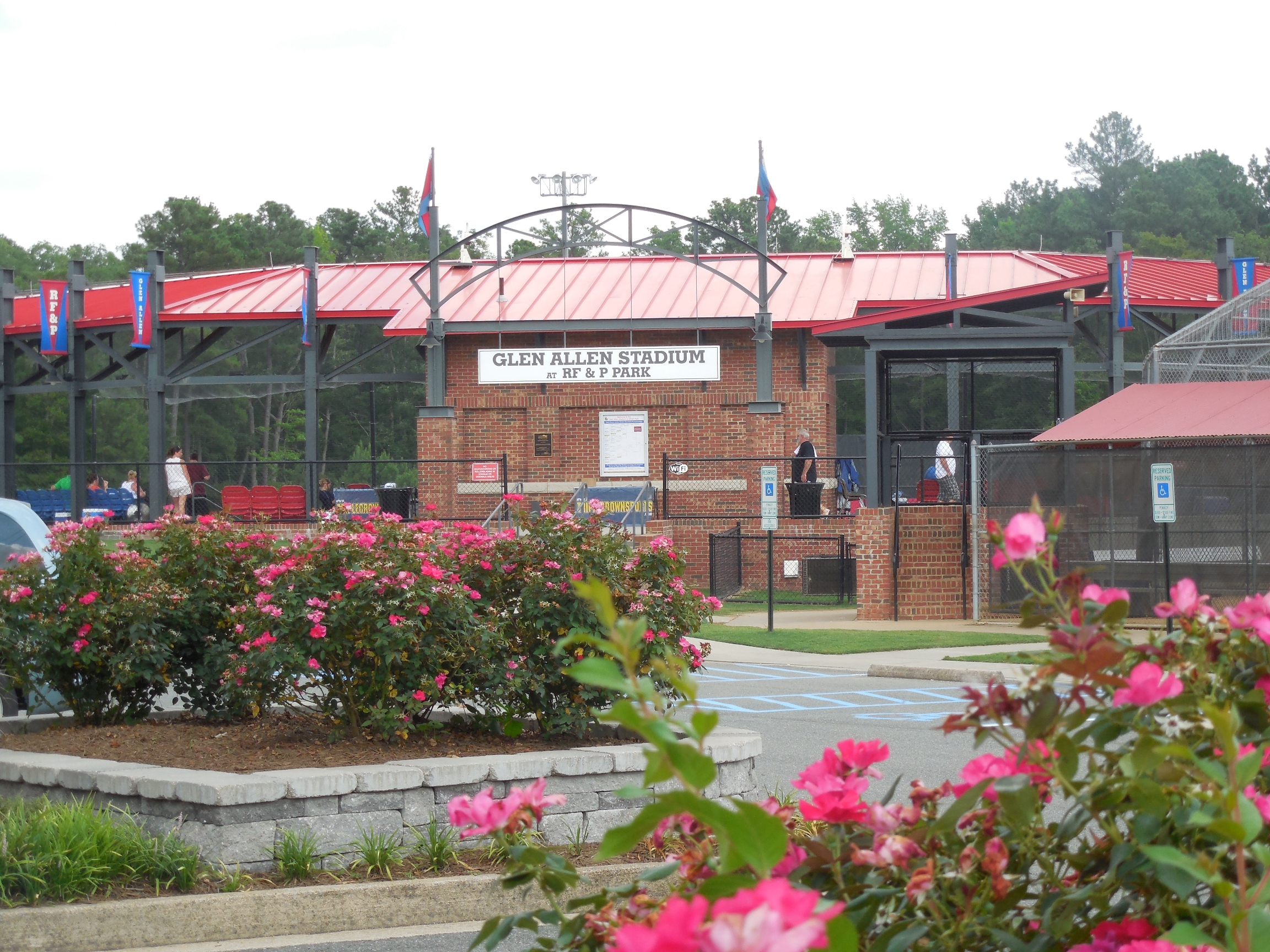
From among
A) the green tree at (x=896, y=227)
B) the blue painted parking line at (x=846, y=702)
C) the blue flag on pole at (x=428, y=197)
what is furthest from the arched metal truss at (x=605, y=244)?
the green tree at (x=896, y=227)

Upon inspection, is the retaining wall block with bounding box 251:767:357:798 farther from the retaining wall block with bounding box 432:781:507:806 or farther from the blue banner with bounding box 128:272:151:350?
the blue banner with bounding box 128:272:151:350

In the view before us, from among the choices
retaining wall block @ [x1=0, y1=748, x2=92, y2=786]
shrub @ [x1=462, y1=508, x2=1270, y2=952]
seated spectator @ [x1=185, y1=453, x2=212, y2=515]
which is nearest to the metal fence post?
retaining wall block @ [x1=0, y1=748, x2=92, y2=786]

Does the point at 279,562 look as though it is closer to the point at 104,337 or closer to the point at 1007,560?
the point at 1007,560

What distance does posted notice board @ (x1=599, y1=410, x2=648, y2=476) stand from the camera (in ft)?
105

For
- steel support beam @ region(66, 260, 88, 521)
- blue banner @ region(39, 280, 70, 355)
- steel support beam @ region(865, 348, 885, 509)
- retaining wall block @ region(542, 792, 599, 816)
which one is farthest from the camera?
steel support beam @ region(66, 260, 88, 521)

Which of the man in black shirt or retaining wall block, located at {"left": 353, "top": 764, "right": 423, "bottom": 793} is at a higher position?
the man in black shirt

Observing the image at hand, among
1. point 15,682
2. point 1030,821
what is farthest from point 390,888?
point 1030,821

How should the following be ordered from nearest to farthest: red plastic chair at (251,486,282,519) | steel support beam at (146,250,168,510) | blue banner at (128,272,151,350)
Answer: red plastic chair at (251,486,282,519) → blue banner at (128,272,151,350) → steel support beam at (146,250,168,510)

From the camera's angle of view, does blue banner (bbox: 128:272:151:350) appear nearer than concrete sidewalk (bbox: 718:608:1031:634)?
No

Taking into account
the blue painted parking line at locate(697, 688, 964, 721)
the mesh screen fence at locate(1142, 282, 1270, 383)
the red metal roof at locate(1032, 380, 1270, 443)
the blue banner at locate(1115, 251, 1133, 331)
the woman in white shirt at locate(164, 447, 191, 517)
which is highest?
the blue banner at locate(1115, 251, 1133, 331)

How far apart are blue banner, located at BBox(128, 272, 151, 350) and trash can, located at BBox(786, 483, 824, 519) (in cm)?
1659

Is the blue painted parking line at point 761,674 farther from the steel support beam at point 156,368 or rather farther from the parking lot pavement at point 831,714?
the steel support beam at point 156,368

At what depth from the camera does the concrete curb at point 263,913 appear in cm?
532

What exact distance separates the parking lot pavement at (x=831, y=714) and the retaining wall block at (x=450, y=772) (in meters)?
2.06
